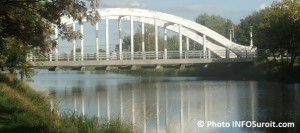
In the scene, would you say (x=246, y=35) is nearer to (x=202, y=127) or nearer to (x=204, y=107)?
(x=204, y=107)

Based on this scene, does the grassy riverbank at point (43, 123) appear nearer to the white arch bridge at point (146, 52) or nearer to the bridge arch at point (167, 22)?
the white arch bridge at point (146, 52)

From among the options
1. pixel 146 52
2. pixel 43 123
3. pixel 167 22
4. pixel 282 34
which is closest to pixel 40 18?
pixel 43 123

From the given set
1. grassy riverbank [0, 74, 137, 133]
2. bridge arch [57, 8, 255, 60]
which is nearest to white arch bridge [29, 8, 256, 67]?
bridge arch [57, 8, 255, 60]

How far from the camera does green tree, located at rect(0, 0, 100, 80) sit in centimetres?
874

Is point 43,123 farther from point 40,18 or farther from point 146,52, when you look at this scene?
point 146,52

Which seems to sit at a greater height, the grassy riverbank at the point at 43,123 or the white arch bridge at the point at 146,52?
the white arch bridge at the point at 146,52

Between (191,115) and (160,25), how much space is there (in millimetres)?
31191

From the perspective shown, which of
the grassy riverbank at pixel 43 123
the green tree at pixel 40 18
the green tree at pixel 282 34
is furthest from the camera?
the green tree at pixel 282 34

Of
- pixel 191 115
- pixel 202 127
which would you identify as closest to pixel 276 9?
pixel 191 115

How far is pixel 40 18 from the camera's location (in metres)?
9.21

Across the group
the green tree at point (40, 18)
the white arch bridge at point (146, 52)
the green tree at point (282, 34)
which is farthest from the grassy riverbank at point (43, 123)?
the green tree at point (282, 34)

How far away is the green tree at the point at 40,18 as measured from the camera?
874 cm

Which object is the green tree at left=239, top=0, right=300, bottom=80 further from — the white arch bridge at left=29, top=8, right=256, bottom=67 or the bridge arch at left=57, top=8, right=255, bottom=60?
the bridge arch at left=57, top=8, right=255, bottom=60

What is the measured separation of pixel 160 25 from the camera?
4775 centimetres
